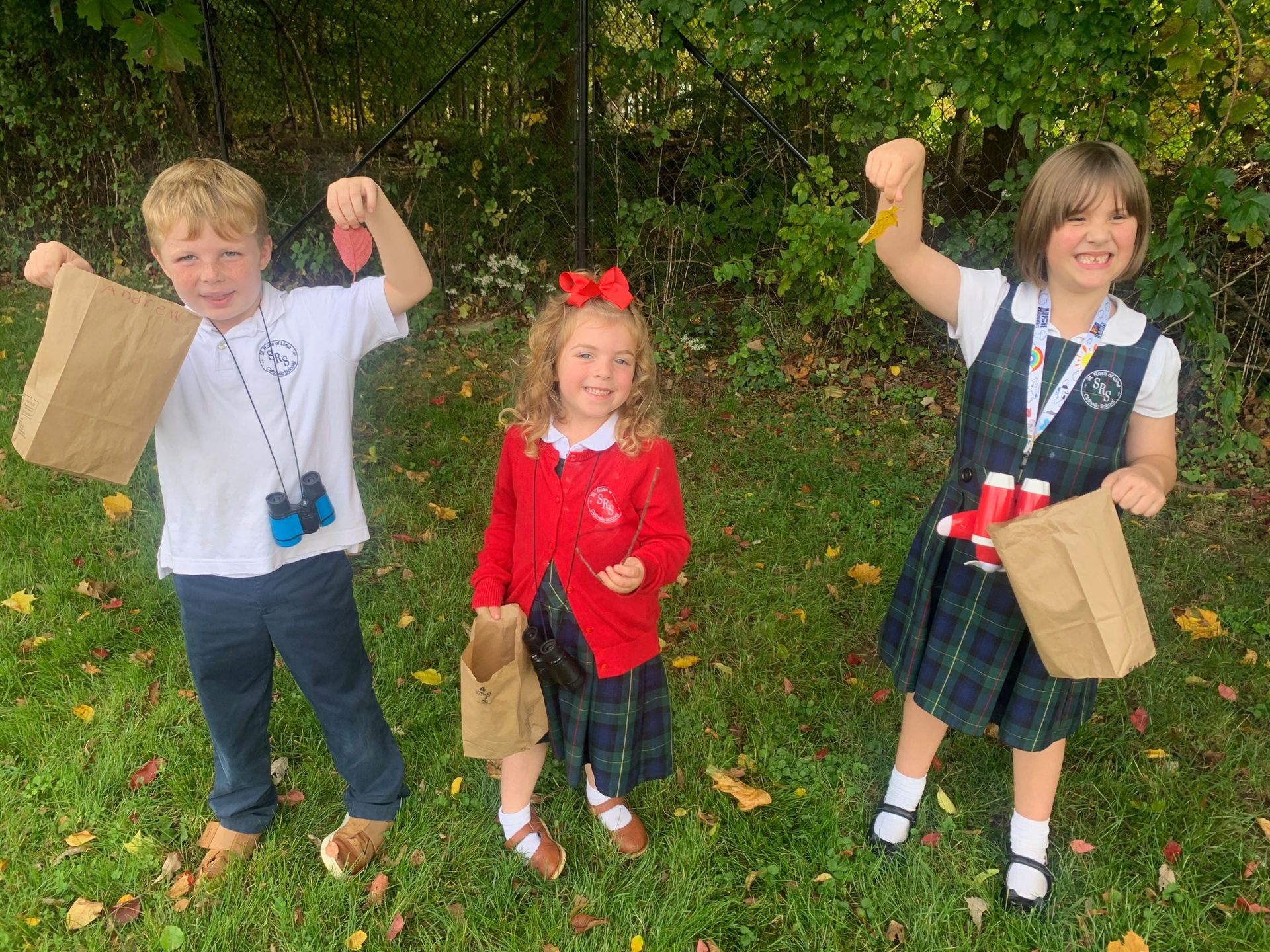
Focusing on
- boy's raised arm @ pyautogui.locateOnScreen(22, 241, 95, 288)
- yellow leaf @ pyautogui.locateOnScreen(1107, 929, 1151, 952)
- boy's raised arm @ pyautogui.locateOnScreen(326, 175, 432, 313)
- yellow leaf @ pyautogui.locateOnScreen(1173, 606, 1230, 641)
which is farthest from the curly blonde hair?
yellow leaf @ pyautogui.locateOnScreen(1173, 606, 1230, 641)

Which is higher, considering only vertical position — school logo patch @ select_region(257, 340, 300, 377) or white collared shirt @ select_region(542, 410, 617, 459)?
school logo patch @ select_region(257, 340, 300, 377)

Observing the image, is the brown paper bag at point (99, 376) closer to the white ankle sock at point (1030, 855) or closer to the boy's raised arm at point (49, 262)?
the boy's raised arm at point (49, 262)

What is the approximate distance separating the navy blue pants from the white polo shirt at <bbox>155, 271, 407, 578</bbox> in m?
0.07

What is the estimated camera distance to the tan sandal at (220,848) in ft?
7.27

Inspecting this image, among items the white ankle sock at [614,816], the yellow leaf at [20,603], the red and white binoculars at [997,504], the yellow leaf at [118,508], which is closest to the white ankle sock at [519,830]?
the white ankle sock at [614,816]

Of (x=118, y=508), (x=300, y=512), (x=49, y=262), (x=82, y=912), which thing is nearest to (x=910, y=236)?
(x=300, y=512)

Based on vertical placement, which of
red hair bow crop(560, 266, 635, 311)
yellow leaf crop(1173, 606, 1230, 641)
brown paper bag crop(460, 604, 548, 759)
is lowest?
yellow leaf crop(1173, 606, 1230, 641)

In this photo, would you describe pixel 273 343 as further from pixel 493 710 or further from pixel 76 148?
pixel 76 148

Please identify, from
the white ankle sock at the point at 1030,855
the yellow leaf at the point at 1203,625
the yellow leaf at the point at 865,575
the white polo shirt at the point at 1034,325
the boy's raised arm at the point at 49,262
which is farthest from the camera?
the yellow leaf at the point at 865,575

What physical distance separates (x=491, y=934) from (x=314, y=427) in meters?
1.32

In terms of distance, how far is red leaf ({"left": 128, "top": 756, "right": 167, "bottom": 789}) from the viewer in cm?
250

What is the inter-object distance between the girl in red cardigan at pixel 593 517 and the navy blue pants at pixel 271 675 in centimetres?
38

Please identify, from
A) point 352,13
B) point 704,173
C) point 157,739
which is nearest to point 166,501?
point 157,739

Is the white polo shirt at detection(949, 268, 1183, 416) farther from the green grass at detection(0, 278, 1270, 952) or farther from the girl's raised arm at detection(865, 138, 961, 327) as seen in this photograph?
the green grass at detection(0, 278, 1270, 952)
